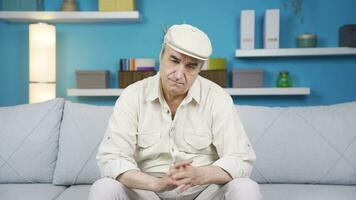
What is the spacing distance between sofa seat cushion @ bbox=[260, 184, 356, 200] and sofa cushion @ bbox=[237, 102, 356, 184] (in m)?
0.05

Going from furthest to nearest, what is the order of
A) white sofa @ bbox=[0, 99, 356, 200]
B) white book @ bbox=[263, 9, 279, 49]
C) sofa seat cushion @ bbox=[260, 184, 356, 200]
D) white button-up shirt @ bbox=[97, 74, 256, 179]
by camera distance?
white book @ bbox=[263, 9, 279, 49], white sofa @ bbox=[0, 99, 356, 200], sofa seat cushion @ bbox=[260, 184, 356, 200], white button-up shirt @ bbox=[97, 74, 256, 179]

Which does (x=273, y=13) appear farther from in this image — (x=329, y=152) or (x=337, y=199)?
(x=337, y=199)

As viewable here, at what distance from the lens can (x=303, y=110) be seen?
7.04ft

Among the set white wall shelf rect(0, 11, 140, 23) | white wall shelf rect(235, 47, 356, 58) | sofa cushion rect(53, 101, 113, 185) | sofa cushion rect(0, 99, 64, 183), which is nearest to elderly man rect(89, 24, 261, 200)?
sofa cushion rect(53, 101, 113, 185)

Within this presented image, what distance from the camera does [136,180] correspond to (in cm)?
145

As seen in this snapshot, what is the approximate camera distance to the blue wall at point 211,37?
301 centimetres

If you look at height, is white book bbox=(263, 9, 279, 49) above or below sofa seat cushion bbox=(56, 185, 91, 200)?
above

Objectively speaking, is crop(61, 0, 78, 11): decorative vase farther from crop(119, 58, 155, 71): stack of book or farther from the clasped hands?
the clasped hands

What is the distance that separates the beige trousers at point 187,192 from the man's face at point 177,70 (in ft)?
1.33

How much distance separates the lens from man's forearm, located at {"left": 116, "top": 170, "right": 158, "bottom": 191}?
1430 millimetres

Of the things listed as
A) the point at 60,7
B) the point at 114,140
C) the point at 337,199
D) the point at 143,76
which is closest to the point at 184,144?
the point at 114,140

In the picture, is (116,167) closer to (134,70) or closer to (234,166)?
(234,166)

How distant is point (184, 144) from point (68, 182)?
0.73 metres

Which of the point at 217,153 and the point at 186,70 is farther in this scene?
the point at 217,153
